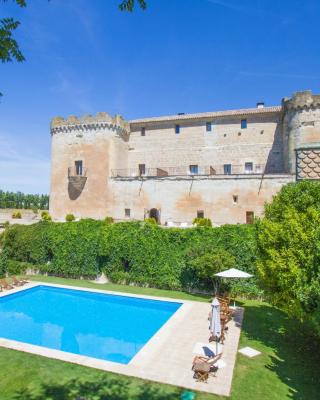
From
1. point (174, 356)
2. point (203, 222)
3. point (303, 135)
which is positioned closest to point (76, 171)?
point (203, 222)

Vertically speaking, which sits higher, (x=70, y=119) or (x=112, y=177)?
(x=70, y=119)

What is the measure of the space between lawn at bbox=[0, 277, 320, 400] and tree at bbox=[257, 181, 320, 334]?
1470 millimetres

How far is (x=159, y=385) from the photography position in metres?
7.70

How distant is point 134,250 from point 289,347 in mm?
11055

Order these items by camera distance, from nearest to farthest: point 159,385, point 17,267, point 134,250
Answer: point 159,385
point 134,250
point 17,267

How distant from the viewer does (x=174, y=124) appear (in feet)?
109

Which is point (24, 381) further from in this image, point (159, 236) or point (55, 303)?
point (159, 236)

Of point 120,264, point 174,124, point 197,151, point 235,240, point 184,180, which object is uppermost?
point 174,124

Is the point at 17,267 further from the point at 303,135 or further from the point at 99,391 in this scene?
the point at 303,135

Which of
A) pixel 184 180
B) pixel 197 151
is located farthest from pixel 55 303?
pixel 197 151

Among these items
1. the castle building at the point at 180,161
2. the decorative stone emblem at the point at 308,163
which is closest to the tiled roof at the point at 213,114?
the castle building at the point at 180,161

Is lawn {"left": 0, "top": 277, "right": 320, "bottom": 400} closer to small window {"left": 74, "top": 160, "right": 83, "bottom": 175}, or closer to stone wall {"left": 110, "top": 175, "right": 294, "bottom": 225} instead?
stone wall {"left": 110, "top": 175, "right": 294, "bottom": 225}

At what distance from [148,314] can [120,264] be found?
19.5 ft

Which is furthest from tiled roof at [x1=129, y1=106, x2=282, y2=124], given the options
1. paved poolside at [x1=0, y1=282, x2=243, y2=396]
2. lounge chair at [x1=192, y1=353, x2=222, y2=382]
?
lounge chair at [x1=192, y1=353, x2=222, y2=382]
